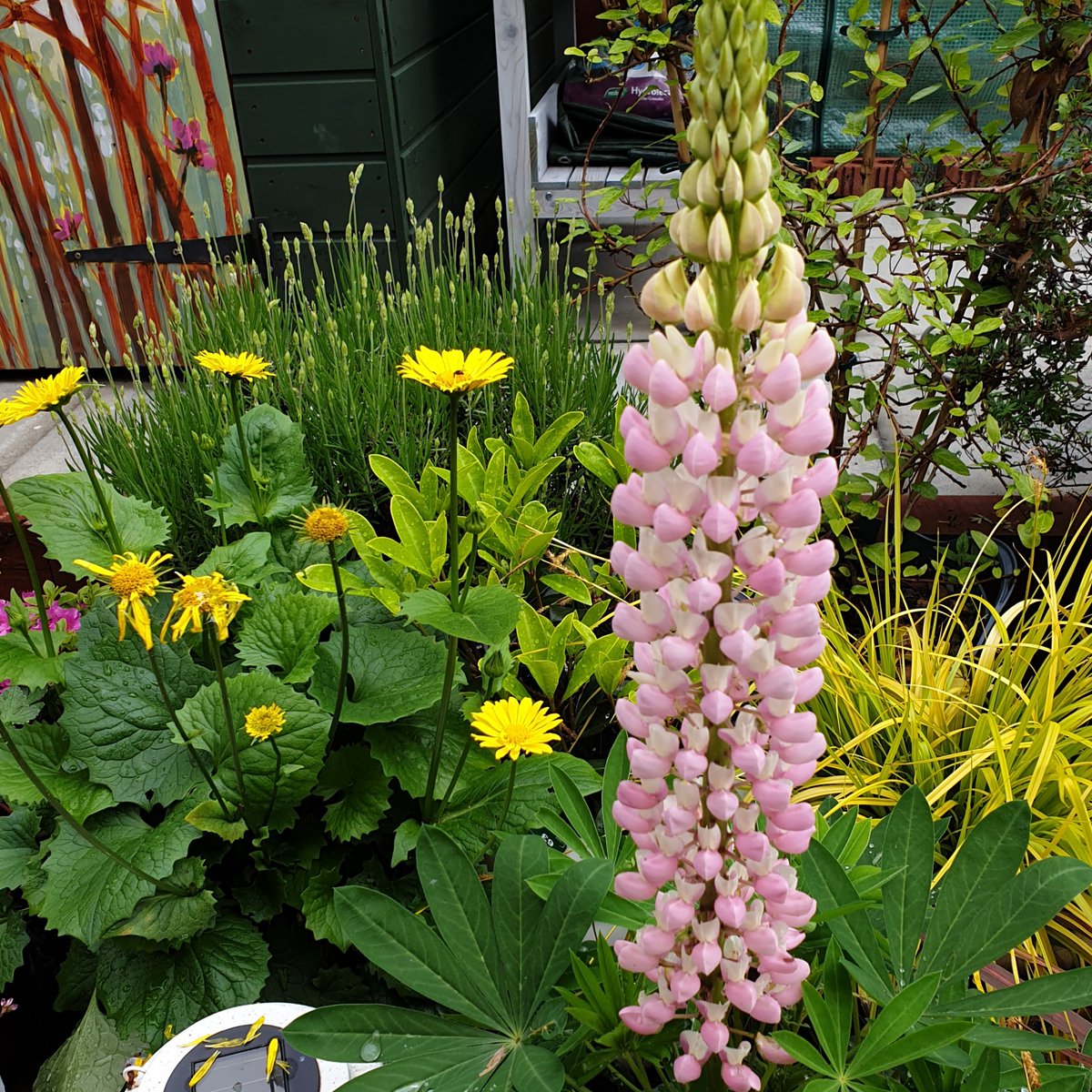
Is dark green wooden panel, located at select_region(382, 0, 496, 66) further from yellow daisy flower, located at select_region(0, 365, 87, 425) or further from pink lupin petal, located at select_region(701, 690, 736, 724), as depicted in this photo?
pink lupin petal, located at select_region(701, 690, 736, 724)

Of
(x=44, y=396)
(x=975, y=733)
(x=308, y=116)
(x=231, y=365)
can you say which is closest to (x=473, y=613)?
(x=231, y=365)

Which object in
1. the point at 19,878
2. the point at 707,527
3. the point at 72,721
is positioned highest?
the point at 707,527

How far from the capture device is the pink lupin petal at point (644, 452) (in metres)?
0.60

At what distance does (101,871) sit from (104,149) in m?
3.35

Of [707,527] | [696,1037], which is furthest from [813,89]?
[696,1037]

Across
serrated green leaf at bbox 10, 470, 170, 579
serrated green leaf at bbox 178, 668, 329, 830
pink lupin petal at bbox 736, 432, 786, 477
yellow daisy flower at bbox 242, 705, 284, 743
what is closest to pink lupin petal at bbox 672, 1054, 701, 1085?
pink lupin petal at bbox 736, 432, 786, 477

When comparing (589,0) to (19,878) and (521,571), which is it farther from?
(19,878)

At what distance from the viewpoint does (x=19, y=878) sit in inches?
50.9

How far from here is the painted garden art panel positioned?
3.57 metres

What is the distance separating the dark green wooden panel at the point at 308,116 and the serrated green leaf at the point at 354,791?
305cm

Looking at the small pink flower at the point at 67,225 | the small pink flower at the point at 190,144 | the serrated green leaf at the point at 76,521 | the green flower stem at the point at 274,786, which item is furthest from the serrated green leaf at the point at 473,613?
the small pink flower at the point at 67,225

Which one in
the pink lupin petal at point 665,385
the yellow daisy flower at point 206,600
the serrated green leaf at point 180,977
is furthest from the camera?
the serrated green leaf at point 180,977

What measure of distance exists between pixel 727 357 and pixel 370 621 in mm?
1107

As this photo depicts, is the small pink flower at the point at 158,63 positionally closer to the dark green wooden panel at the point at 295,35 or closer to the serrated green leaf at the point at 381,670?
the dark green wooden panel at the point at 295,35
